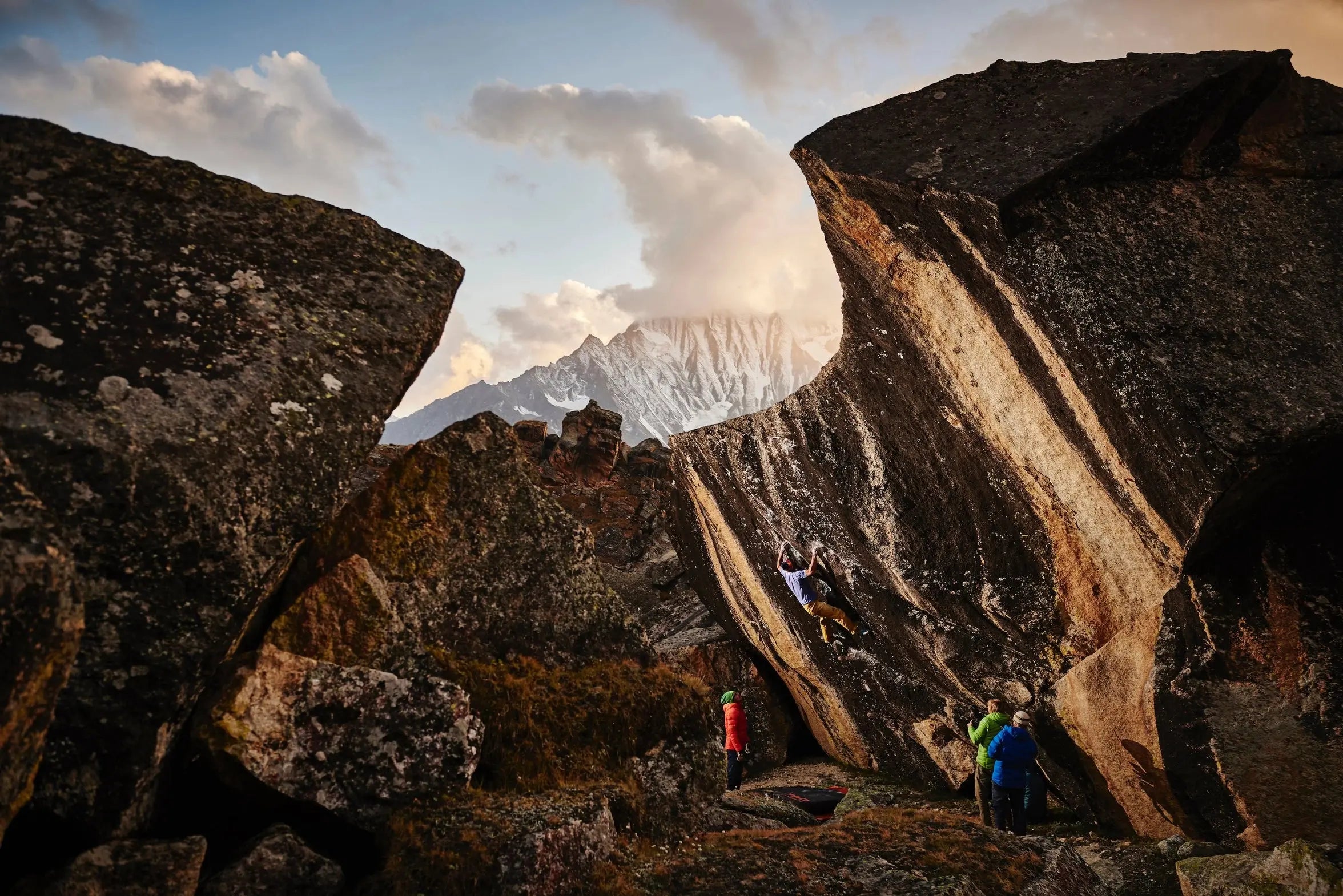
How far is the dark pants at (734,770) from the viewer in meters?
19.7

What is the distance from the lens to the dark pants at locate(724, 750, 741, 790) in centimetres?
1966

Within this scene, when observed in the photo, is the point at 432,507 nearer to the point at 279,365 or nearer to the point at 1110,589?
the point at 279,365

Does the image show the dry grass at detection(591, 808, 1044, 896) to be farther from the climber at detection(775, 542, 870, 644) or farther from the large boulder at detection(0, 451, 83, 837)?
the climber at detection(775, 542, 870, 644)

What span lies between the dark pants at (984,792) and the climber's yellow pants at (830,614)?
4.04m

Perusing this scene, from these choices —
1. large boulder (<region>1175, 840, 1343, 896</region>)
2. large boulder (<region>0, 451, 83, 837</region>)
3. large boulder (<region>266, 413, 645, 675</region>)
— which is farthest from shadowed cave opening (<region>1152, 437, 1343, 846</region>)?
large boulder (<region>0, 451, 83, 837</region>)

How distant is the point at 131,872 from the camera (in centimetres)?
549

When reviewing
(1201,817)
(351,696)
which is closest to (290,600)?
(351,696)

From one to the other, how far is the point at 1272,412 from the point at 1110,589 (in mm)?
4901

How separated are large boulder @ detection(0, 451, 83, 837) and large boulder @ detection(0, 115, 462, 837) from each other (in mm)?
235

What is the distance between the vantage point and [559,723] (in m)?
8.27

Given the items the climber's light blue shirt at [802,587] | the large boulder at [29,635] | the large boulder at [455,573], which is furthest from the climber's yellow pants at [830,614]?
the large boulder at [29,635]

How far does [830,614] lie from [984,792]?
4.87 m

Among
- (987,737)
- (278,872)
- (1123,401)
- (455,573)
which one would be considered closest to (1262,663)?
(1123,401)

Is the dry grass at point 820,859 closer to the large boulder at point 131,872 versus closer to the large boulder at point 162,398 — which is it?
the large boulder at point 131,872
